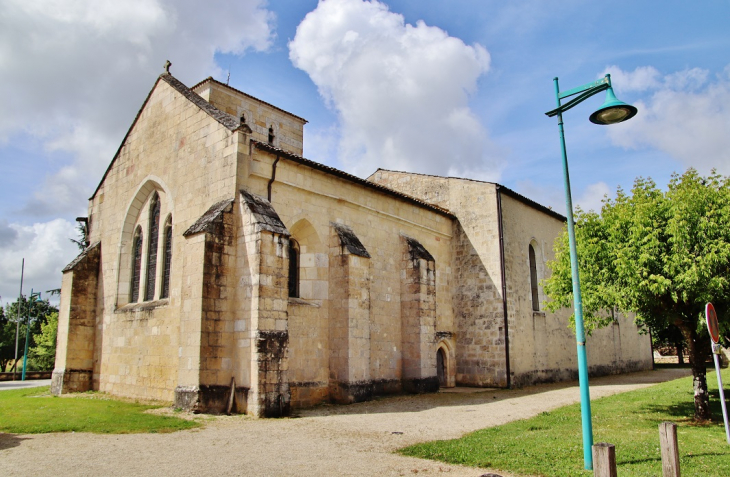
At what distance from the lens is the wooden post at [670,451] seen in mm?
6398

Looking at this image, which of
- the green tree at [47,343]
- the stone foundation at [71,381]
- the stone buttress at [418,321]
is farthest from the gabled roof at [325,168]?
the green tree at [47,343]

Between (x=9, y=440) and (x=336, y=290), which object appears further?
(x=336, y=290)

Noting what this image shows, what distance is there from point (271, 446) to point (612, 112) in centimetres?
806

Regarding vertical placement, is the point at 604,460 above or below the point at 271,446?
above

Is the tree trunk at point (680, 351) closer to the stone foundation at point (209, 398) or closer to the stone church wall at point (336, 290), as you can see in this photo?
the stone church wall at point (336, 290)

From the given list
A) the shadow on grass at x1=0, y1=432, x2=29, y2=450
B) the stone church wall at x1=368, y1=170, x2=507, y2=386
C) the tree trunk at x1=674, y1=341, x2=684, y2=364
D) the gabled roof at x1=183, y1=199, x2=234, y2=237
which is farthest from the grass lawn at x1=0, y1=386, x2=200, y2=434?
the tree trunk at x1=674, y1=341, x2=684, y2=364

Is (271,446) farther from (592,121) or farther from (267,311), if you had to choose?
(592,121)

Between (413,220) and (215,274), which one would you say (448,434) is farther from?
(413,220)

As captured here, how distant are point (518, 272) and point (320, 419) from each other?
1353cm

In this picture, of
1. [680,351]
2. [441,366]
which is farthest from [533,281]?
[680,351]

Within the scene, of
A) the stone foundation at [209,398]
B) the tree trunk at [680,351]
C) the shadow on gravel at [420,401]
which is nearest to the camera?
the stone foundation at [209,398]

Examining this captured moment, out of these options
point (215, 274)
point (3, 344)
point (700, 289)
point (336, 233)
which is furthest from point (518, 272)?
point (3, 344)

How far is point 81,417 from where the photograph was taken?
485 inches

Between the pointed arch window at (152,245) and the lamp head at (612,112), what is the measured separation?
46.0 feet
